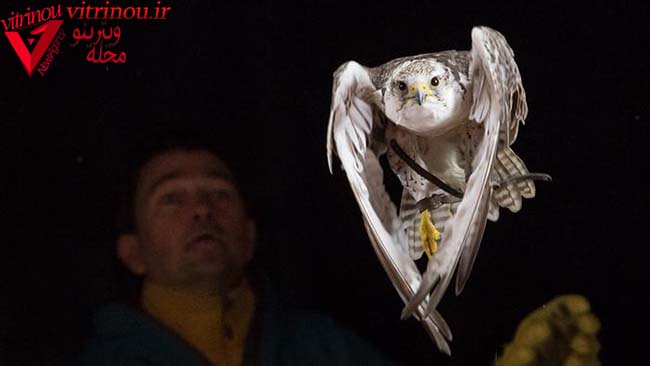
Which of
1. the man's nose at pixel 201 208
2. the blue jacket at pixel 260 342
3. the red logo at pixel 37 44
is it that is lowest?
the blue jacket at pixel 260 342

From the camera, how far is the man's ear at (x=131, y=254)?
1185 millimetres

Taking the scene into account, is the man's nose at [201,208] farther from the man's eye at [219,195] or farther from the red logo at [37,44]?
the red logo at [37,44]

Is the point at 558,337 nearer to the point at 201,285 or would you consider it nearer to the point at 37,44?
the point at 201,285

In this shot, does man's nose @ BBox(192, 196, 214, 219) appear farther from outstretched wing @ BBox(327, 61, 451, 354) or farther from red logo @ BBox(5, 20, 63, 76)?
red logo @ BBox(5, 20, 63, 76)

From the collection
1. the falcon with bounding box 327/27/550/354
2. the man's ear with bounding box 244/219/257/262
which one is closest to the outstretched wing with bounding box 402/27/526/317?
the falcon with bounding box 327/27/550/354

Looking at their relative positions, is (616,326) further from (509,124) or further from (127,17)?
(127,17)

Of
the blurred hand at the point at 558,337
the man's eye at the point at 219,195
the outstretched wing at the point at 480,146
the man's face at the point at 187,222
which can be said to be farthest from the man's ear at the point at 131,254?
the blurred hand at the point at 558,337

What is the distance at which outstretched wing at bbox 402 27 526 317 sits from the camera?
42.6 inches

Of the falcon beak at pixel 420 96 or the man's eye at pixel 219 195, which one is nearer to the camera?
the falcon beak at pixel 420 96

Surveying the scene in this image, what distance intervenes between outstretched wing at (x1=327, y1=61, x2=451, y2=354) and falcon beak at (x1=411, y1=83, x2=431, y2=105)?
0.23 ft

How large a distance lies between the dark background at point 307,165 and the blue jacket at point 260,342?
0.08 ft

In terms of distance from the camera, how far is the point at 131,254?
1.19m

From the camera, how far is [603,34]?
1.15m

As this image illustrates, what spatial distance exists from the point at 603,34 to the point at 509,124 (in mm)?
183
